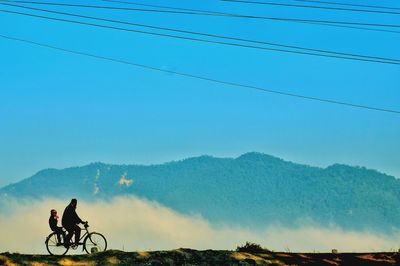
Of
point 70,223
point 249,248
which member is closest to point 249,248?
point 249,248

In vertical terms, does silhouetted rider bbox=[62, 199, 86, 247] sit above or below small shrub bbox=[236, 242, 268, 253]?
above

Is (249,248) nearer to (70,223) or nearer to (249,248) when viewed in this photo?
(249,248)

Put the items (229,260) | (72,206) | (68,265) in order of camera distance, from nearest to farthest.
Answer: (68,265), (229,260), (72,206)

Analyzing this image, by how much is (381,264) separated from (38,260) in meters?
11.6

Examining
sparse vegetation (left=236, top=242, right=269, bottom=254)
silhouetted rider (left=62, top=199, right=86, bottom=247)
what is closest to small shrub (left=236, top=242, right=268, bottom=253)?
sparse vegetation (left=236, top=242, right=269, bottom=254)

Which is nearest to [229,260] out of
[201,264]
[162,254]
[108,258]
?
[201,264]

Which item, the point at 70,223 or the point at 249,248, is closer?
the point at 70,223

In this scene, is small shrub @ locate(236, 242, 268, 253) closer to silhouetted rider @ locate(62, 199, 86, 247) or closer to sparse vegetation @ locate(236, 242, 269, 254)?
sparse vegetation @ locate(236, 242, 269, 254)

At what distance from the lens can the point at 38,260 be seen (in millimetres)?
19375

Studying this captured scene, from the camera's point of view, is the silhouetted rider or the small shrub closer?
the silhouetted rider

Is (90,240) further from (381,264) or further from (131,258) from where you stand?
(381,264)

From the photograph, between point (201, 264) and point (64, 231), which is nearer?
point (201, 264)

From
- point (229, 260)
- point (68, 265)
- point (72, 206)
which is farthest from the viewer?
point (72, 206)

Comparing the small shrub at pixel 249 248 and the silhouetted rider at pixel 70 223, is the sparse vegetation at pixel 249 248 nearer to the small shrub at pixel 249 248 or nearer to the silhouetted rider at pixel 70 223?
the small shrub at pixel 249 248
